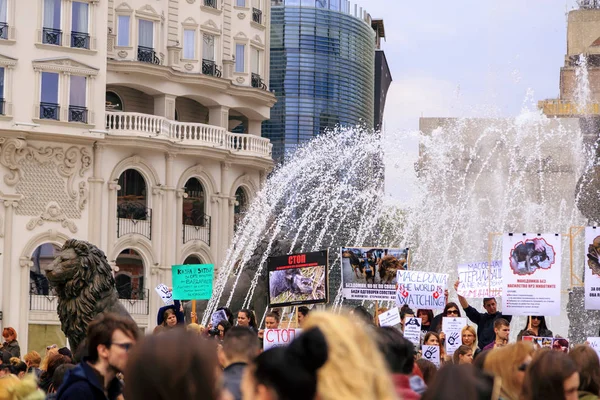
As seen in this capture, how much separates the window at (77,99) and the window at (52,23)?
1.48 meters

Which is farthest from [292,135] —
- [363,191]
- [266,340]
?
[266,340]

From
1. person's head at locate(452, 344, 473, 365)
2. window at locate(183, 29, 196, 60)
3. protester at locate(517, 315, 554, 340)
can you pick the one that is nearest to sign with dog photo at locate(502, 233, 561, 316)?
protester at locate(517, 315, 554, 340)

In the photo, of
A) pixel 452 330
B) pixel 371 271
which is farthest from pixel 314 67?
pixel 452 330

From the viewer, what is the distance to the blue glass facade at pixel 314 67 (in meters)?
87.4

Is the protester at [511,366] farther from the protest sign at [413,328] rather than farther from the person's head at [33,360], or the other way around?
the person's head at [33,360]

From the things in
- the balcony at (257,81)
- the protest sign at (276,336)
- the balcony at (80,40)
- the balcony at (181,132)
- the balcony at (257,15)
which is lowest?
the protest sign at (276,336)

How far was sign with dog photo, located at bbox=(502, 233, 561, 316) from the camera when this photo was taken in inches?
706

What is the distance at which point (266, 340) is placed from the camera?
16.0 meters

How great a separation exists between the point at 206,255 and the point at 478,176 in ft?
39.0

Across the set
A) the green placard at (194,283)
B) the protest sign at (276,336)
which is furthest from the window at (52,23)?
the protest sign at (276,336)

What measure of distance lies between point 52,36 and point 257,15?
11.7m

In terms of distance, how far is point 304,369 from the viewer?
512 centimetres

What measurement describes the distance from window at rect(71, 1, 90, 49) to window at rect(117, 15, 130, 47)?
2.51 m

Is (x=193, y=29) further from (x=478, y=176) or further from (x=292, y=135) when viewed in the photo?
(x=292, y=135)
